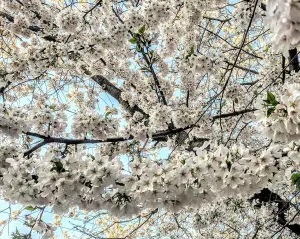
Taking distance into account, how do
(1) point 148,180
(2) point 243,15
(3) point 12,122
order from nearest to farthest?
(1) point 148,180 → (3) point 12,122 → (2) point 243,15

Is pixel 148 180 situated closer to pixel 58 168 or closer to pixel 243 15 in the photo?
pixel 58 168

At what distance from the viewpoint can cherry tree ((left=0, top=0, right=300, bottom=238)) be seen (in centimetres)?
197

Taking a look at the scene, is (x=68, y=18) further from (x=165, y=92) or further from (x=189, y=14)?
(x=165, y=92)

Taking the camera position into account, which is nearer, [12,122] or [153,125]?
[12,122]

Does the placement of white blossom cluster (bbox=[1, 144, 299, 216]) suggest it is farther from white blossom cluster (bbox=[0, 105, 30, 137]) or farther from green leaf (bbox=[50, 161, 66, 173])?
white blossom cluster (bbox=[0, 105, 30, 137])

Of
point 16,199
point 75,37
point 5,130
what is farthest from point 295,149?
point 75,37

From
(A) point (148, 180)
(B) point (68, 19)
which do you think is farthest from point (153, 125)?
(A) point (148, 180)

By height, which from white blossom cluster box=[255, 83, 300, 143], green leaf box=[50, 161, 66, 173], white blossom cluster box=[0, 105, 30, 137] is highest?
white blossom cluster box=[0, 105, 30, 137]

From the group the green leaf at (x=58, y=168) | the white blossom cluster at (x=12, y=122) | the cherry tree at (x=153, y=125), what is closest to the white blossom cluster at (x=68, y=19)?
the cherry tree at (x=153, y=125)

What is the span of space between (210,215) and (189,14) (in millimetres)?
4019

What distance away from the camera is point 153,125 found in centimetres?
453

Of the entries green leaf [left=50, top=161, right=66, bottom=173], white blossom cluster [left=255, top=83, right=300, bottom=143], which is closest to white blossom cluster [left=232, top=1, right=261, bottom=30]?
white blossom cluster [left=255, top=83, right=300, bottom=143]

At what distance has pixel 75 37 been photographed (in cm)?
526

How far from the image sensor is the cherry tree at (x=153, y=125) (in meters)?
1.97
